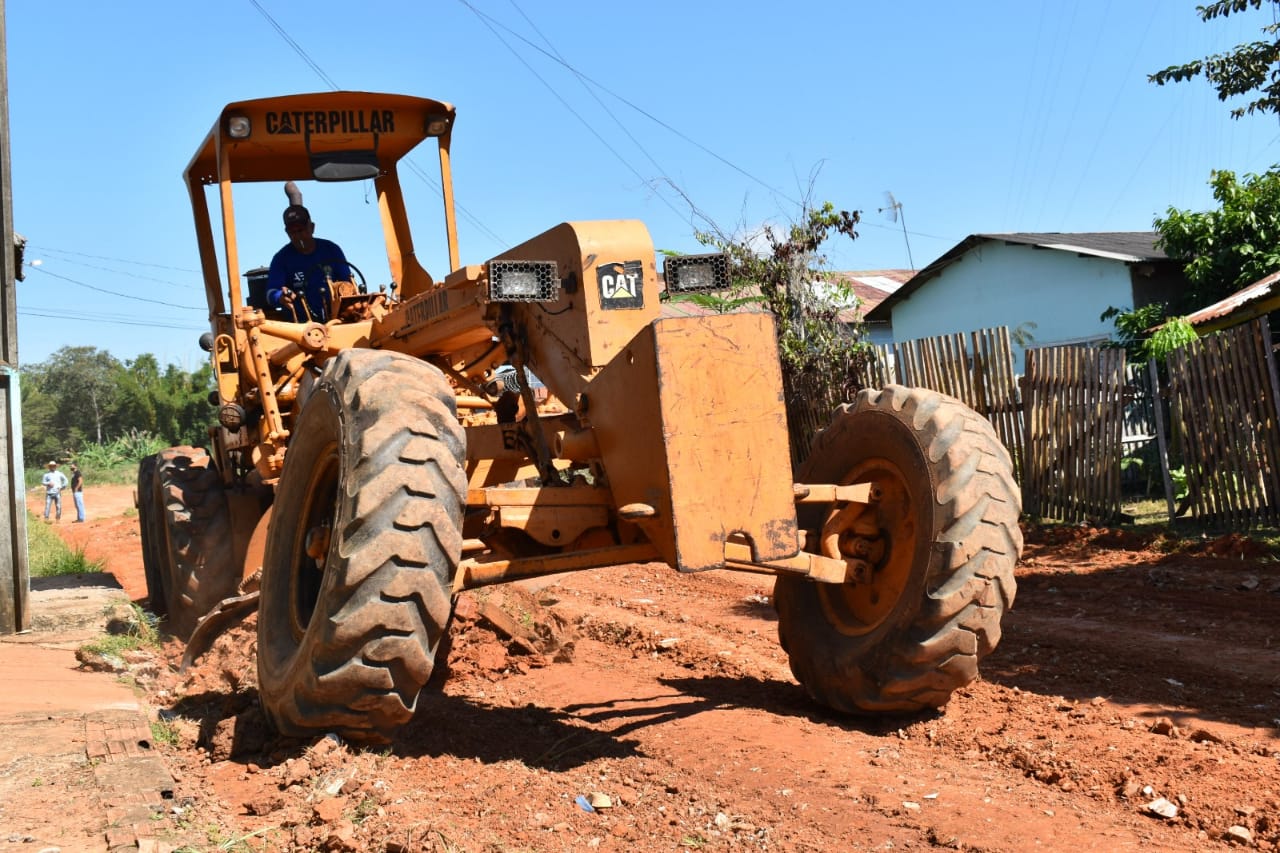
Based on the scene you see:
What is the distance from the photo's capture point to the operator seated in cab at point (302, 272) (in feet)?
26.9

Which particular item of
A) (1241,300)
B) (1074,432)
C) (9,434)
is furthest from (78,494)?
(1241,300)

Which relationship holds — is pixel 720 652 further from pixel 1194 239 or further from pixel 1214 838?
pixel 1194 239

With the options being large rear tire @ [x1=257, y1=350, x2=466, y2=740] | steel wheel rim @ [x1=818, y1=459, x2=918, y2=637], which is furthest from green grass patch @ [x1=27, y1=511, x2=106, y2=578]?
steel wheel rim @ [x1=818, y1=459, x2=918, y2=637]

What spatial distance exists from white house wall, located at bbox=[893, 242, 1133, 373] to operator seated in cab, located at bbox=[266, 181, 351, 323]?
1428 centimetres

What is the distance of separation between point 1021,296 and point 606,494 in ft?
Answer: 58.9

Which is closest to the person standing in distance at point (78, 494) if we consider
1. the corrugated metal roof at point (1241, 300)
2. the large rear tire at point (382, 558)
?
the corrugated metal roof at point (1241, 300)

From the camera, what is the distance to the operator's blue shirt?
27.0 ft

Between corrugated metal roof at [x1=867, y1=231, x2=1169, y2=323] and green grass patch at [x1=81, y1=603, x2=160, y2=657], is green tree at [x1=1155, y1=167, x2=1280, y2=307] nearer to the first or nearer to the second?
corrugated metal roof at [x1=867, y1=231, x2=1169, y2=323]

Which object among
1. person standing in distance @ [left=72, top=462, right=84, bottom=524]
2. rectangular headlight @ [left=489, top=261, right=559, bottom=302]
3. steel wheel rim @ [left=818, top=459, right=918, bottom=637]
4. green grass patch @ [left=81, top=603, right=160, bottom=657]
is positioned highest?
person standing in distance @ [left=72, top=462, right=84, bottom=524]

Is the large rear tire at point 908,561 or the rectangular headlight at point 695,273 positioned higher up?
the rectangular headlight at point 695,273

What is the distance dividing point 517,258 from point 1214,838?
3680 mm

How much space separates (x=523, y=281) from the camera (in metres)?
4.93

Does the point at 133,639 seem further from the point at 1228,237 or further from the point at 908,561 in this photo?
the point at 1228,237

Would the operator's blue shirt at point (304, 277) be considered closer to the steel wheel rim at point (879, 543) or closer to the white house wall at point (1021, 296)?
the steel wheel rim at point (879, 543)
